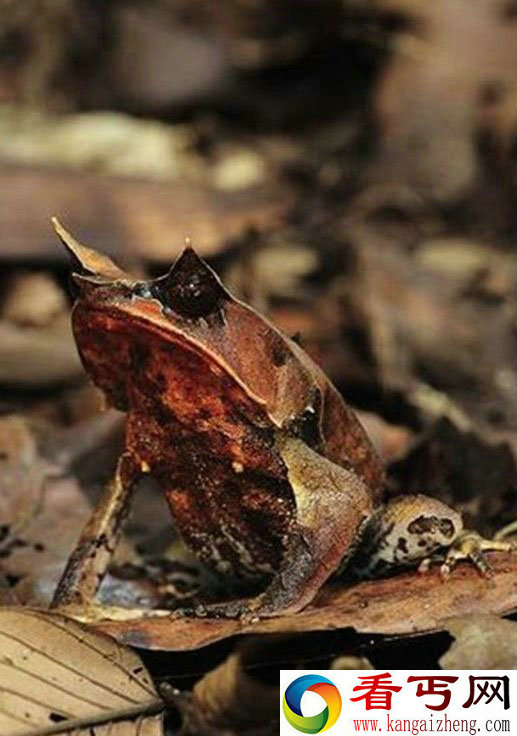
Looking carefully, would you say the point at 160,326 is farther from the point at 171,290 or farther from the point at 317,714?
the point at 317,714

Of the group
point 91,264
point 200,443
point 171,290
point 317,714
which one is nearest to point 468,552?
point 317,714

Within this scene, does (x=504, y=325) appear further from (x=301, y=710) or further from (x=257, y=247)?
(x=301, y=710)

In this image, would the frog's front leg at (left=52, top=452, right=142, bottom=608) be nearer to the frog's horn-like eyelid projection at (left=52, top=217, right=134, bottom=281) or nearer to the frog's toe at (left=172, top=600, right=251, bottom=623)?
the frog's toe at (left=172, top=600, right=251, bottom=623)

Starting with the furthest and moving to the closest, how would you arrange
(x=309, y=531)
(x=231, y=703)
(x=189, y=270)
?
(x=309, y=531) < (x=189, y=270) < (x=231, y=703)

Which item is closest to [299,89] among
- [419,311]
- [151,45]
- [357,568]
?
[151,45]

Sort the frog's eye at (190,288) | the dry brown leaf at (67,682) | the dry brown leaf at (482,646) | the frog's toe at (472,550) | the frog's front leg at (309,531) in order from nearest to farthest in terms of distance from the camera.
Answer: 1. the dry brown leaf at (67,682)
2. the dry brown leaf at (482,646)
3. the frog's eye at (190,288)
4. the frog's front leg at (309,531)
5. the frog's toe at (472,550)

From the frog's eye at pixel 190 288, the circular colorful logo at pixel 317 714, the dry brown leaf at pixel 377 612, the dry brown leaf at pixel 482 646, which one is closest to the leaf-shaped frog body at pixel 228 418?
the frog's eye at pixel 190 288

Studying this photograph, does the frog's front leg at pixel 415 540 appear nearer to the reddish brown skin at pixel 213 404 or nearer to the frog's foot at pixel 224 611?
the reddish brown skin at pixel 213 404
